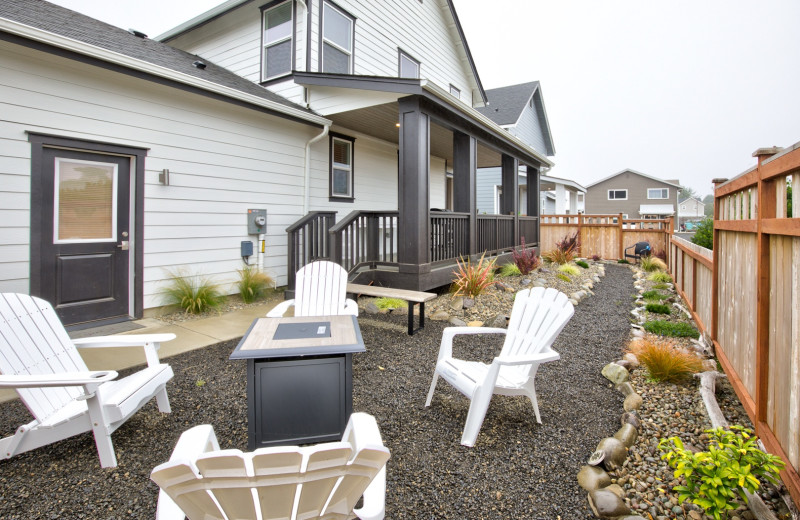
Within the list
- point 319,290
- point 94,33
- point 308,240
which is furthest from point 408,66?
point 319,290

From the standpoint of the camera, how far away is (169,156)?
5395mm

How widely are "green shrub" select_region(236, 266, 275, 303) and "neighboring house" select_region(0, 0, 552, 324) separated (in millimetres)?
271

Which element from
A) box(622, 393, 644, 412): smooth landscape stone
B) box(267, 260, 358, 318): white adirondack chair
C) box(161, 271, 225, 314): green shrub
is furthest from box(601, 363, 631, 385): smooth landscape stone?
box(161, 271, 225, 314): green shrub

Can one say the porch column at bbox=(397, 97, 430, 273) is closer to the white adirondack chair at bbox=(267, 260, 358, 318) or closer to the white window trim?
the white adirondack chair at bbox=(267, 260, 358, 318)

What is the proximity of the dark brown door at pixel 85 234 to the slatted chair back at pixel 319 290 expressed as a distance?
256 cm

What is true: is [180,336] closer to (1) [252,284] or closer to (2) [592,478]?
(1) [252,284]

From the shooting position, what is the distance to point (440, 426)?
2.70 metres

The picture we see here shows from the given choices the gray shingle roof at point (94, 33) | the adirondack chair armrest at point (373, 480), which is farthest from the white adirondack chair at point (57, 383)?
the gray shingle roof at point (94, 33)

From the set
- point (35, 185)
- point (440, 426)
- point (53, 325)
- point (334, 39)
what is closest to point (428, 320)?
point (440, 426)

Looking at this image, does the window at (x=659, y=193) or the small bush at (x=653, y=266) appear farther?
the window at (x=659, y=193)

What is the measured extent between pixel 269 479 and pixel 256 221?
5797 millimetres

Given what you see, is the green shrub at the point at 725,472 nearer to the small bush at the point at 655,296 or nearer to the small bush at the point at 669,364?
the small bush at the point at 669,364

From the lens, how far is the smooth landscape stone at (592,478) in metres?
2.06

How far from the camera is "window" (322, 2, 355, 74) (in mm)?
7718
